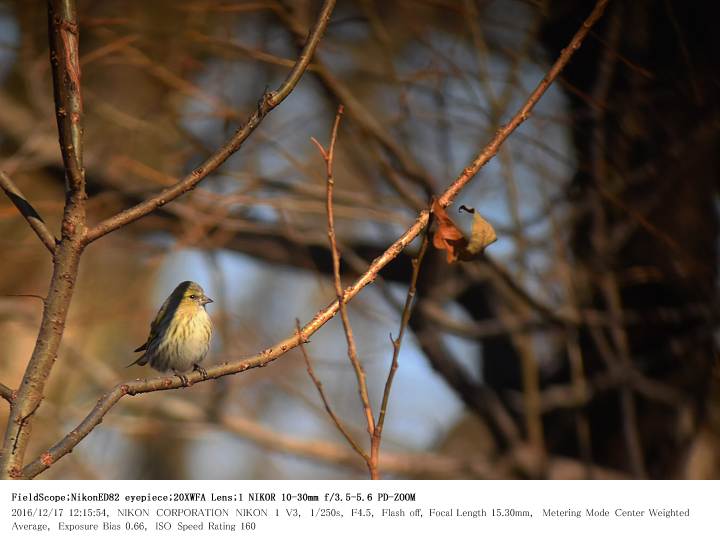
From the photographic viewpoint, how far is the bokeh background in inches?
131

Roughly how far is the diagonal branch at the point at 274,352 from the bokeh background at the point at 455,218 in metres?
1.54

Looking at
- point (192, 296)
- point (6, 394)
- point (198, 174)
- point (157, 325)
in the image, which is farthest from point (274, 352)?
point (157, 325)

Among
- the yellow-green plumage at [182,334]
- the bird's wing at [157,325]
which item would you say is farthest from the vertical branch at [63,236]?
the bird's wing at [157,325]

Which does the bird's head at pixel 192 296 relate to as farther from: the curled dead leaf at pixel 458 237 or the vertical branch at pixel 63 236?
the curled dead leaf at pixel 458 237

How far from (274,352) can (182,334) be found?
59cm

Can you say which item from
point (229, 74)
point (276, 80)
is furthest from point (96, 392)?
point (276, 80)

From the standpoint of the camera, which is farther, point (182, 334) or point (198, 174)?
point (182, 334)

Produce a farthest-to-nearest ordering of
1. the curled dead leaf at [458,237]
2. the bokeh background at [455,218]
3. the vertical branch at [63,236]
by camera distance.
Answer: the bokeh background at [455,218]
the curled dead leaf at [458,237]
the vertical branch at [63,236]

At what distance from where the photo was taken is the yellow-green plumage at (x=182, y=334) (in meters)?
1.85

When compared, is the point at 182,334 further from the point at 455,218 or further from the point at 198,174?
the point at 455,218

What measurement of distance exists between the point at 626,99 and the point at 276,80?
2.27 m

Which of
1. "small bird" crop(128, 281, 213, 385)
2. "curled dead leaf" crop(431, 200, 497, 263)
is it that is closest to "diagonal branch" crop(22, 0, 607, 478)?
"curled dead leaf" crop(431, 200, 497, 263)

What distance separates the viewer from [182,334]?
6.16 feet

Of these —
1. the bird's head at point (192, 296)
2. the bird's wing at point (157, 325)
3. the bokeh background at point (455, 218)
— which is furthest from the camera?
the bokeh background at point (455, 218)
